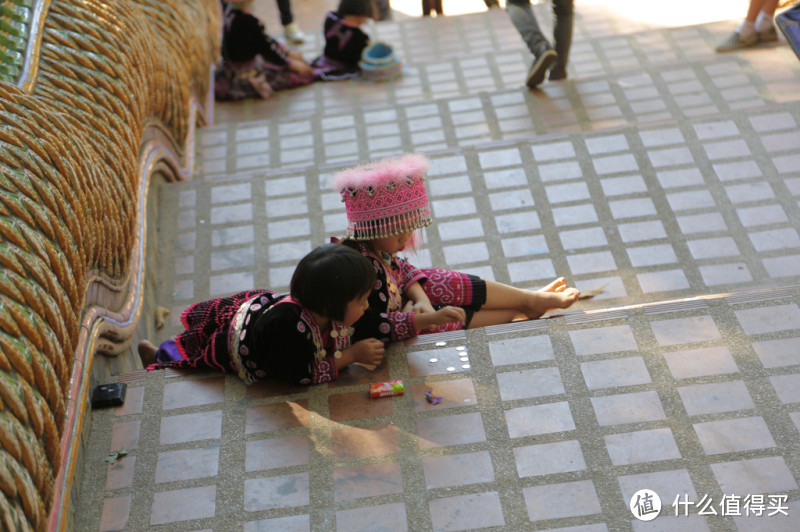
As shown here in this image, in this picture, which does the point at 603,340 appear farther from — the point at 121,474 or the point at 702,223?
the point at 121,474

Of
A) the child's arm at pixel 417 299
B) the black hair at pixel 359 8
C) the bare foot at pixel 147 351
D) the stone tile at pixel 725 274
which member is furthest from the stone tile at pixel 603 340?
the black hair at pixel 359 8

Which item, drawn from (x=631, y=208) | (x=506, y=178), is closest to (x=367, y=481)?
(x=631, y=208)

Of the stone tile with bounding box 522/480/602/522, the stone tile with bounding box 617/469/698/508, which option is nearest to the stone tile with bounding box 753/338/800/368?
the stone tile with bounding box 617/469/698/508

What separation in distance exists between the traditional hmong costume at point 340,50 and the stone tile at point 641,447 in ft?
13.9

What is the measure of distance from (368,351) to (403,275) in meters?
0.47

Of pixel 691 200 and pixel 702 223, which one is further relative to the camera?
pixel 691 200

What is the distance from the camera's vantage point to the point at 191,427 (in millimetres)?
2820

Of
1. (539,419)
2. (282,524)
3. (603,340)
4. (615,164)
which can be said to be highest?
(615,164)

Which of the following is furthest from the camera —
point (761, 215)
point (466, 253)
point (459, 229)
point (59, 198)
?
point (459, 229)

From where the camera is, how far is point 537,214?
406 centimetres

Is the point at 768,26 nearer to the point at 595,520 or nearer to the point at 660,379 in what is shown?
the point at 660,379

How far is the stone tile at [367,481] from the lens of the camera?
8.24 ft

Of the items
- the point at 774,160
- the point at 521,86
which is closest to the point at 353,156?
the point at 521,86

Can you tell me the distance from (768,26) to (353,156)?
2.90 metres
